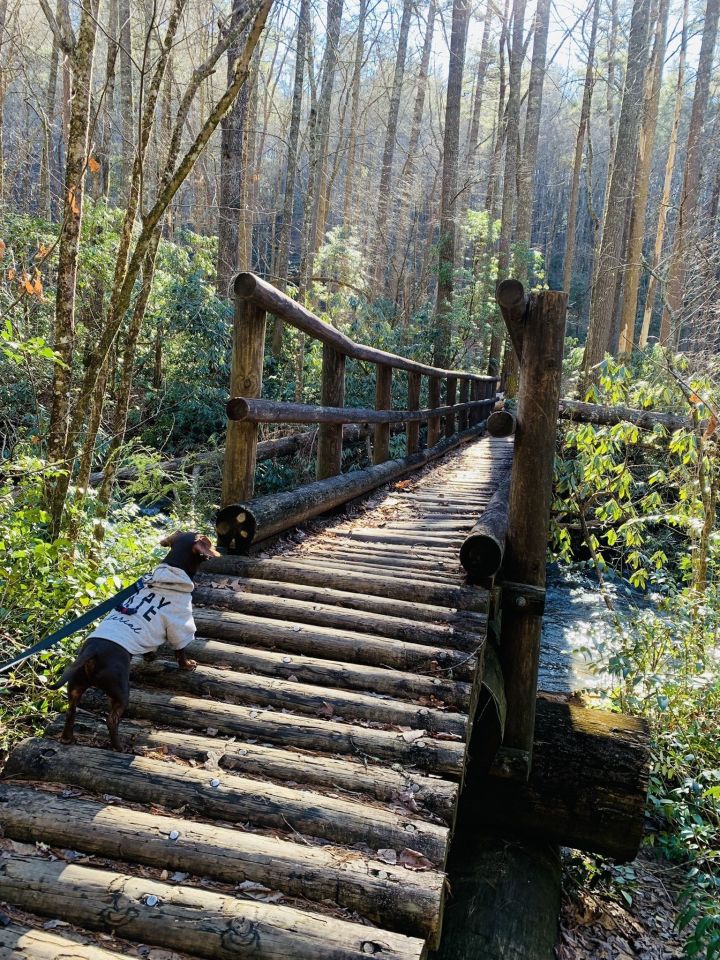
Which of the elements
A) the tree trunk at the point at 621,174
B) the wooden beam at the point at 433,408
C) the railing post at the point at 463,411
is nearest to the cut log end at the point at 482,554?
the wooden beam at the point at 433,408

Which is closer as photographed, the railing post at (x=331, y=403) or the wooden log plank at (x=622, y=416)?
the railing post at (x=331, y=403)

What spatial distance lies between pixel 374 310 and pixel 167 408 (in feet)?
20.0

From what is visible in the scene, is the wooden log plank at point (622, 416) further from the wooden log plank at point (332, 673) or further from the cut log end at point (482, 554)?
the wooden log plank at point (332, 673)

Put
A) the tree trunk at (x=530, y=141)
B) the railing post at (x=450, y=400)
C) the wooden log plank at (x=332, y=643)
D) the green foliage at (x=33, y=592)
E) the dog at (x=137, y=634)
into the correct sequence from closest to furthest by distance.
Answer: the dog at (x=137, y=634) → the wooden log plank at (x=332, y=643) → the green foliage at (x=33, y=592) → the railing post at (x=450, y=400) → the tree trunk at (x=530, y=141)

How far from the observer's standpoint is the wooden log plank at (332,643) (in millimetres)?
2863

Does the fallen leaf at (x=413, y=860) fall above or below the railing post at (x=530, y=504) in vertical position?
below

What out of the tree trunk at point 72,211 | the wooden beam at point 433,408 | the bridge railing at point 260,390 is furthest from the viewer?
the wooden beam at point 433,408

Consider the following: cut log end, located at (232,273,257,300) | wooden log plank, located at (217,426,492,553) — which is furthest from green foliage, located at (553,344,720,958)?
cut log end, located at (232,273,257,300)

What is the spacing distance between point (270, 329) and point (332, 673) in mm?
10844

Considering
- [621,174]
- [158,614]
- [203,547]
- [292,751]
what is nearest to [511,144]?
[621,174]

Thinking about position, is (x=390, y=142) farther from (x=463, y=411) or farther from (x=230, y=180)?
(x=463, y=411)

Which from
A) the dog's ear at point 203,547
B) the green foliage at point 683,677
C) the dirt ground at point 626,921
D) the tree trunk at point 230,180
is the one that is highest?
the tree trunk at point 230,180

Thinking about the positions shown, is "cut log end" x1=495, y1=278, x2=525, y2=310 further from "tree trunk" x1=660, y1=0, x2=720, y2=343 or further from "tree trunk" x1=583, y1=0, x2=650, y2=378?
"tree trunk" x1=660, y1=0, x2=720, y2=343

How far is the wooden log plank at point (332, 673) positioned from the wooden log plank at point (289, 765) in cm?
41
